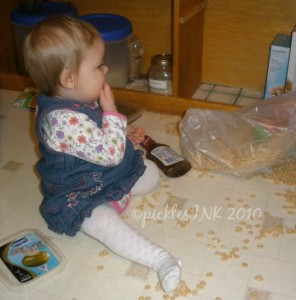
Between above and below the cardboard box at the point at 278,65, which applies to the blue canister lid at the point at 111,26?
above

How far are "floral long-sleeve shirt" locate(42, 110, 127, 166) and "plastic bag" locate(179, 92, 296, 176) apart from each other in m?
0.30

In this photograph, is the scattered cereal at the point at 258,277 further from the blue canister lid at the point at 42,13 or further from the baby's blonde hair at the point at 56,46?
the blue canister lid at the point at 42,13

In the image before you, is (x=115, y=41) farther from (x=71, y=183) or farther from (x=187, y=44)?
(x=71, y=183)

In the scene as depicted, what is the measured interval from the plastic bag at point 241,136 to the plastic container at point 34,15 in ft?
1.98

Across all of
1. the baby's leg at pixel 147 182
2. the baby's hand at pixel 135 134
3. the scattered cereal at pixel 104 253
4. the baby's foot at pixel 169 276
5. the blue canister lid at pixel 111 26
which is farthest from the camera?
the blue canister lid at pixel 111 26

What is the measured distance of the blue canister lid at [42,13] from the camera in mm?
1401

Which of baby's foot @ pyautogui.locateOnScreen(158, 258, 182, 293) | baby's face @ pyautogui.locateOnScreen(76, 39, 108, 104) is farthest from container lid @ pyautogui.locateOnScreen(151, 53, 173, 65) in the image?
baby's foot @ pyautogui.locateOnScreen(158, 258, 182, 293)

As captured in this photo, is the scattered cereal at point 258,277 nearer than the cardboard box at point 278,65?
Yes

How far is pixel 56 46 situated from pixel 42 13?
718 mm

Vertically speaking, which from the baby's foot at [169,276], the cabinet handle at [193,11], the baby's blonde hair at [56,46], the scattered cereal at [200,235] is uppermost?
the baby's blonde hair at [56,46]

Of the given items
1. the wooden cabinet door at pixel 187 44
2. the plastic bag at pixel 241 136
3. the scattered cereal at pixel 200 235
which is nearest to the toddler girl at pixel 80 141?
the scattered cereal at pixel 200 235

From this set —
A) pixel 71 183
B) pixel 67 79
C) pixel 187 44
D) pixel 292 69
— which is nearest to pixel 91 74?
pixel 67 79

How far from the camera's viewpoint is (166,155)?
1.12m

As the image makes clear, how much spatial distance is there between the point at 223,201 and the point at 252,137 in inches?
7.6
